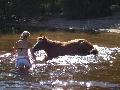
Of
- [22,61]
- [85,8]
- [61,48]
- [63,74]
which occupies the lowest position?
[85,8]

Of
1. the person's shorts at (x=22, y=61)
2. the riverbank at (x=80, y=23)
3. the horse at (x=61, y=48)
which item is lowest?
the riverbank at (x=80, y=23)

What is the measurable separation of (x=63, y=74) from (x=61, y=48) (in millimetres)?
4017

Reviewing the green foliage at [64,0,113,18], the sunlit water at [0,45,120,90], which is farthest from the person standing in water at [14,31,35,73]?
the green foliage at [64,0,113,18]

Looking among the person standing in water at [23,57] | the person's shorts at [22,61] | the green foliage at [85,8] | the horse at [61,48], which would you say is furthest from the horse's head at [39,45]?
the green foliage at [85,8]

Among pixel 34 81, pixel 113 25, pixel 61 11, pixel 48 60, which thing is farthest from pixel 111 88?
pixel 61 11

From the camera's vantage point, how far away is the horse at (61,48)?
710 inches

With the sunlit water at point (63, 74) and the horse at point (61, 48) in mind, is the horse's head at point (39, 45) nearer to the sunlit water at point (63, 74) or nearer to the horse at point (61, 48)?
the horse at point (61, 48)

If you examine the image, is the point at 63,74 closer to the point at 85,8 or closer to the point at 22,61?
the point at 22,61

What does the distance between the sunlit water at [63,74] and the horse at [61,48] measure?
408 mm

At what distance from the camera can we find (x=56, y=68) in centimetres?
1561

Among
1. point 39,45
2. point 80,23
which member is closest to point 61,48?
point 39,45

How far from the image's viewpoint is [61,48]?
18.5m

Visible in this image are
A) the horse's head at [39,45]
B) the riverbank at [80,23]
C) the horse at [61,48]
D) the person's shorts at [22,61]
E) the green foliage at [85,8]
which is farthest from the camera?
the green foliage at [85,8]

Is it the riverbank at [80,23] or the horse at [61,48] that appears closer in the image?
the horse at [61,48]
